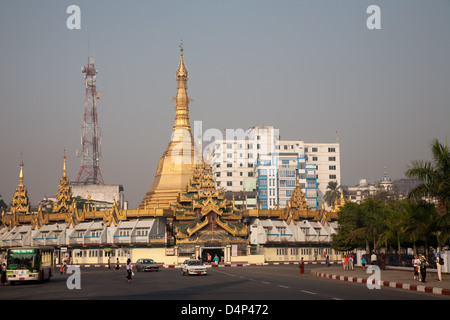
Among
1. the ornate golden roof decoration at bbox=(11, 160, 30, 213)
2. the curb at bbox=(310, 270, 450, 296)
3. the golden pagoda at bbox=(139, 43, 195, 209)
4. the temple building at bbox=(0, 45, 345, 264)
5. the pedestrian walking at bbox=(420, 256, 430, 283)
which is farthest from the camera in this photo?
the ornate golden roof decoration at bbox=(11, 160, 30, 213)

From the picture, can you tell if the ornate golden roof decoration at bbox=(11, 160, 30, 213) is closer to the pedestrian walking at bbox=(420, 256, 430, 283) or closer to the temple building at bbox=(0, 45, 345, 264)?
the temple building at bbox=(0, 45, 345, 264)

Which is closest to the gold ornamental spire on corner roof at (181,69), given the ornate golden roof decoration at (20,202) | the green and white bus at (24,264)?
the ornate golden roof decoration at (20,202)

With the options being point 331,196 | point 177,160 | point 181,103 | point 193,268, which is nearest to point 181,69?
point 181,103

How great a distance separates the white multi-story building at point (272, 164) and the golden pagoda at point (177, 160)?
4683 cm

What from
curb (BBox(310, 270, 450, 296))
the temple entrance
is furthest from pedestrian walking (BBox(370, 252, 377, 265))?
the temple entrance

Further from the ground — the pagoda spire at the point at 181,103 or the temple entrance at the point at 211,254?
the pagoda spire at the point at 181,103

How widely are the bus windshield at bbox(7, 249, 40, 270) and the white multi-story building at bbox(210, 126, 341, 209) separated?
10434cm

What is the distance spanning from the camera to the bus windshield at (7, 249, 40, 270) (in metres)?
37.7

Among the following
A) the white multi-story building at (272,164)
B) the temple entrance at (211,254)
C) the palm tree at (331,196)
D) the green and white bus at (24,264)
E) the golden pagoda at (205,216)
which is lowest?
the temple entrance at (211,254)

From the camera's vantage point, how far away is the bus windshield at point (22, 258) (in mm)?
37688

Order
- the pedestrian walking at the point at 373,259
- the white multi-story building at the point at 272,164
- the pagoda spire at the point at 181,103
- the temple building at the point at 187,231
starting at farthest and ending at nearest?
1. the white multi-story building at the point at 272,164
2. the pagoda spire at the point at 181,103
3. the temple building at the point at 187,231
4. the pedestrian walking at the point at 373,259

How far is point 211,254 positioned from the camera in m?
82.2

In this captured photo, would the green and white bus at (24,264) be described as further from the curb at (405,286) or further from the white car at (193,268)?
the curb at (405,286)
